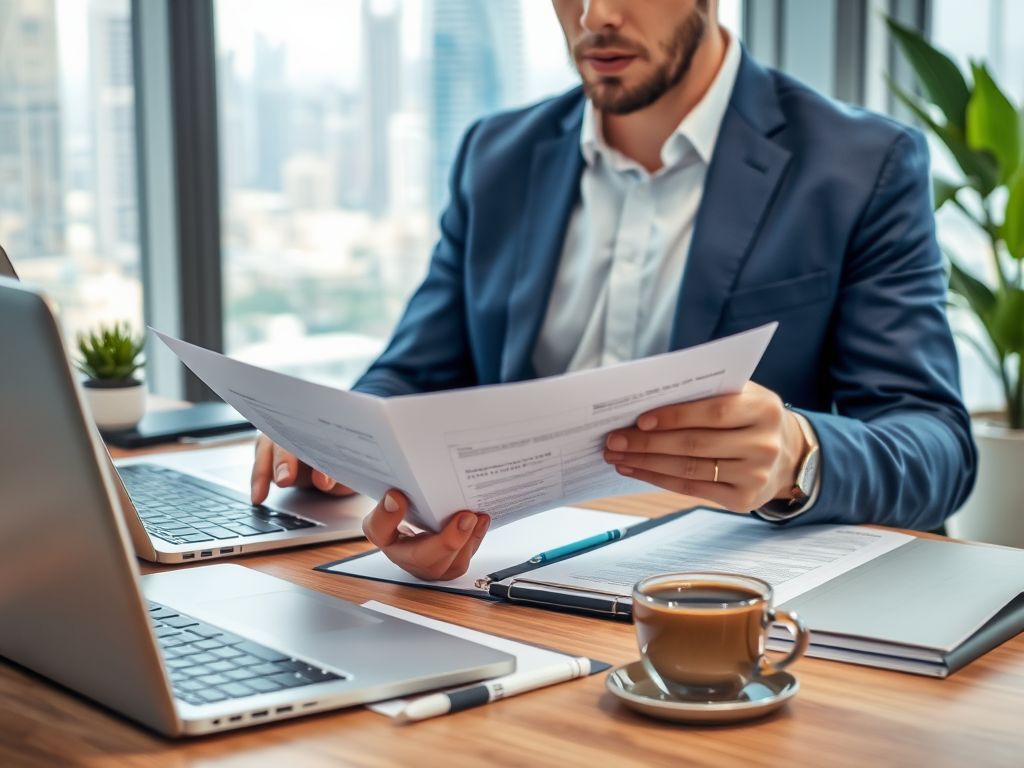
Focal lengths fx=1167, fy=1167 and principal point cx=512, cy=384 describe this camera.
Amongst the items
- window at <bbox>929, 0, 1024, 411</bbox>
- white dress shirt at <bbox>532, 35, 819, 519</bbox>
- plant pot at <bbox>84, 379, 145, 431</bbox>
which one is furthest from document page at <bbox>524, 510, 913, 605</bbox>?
window at <bbox>929, 0, 1024, 411</bbox>

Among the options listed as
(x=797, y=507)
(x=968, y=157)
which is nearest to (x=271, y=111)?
(x=968, y=157)

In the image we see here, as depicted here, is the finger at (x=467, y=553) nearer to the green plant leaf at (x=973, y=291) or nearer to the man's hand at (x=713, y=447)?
the man's hand at (x=713, y=447)

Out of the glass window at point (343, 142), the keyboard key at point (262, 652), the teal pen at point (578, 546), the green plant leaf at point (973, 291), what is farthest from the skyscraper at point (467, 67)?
the keyboard key at point (262, 652)

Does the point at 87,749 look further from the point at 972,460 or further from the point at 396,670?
the point at 972,460

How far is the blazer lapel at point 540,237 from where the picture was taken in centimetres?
161

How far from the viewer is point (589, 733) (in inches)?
25.8

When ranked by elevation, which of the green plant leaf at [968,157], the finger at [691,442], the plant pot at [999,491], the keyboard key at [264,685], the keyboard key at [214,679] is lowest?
the plant pot at [999,491]

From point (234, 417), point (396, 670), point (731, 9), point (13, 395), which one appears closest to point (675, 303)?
point (234, 417)

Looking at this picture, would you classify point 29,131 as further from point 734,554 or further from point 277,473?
point 734,554

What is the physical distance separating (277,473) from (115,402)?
452mm

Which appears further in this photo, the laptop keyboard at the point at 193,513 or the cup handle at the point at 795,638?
the laptop keyboard at the point at 193,513

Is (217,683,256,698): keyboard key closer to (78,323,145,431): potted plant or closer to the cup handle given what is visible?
the cup handle

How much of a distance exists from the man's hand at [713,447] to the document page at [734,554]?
0.05m

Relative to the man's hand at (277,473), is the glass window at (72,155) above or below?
above
